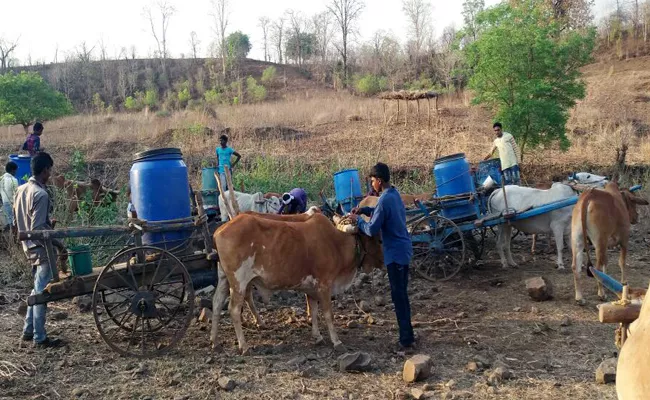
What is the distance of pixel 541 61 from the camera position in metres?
15.5

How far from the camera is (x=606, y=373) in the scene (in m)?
5.07

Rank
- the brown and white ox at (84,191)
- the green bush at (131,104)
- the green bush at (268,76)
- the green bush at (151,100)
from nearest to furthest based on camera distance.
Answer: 1. the brown and white ox at (84,191)
2. the green bush at (131,104)
3. the green bush at (151,100)
4. the green bush at (268,76)

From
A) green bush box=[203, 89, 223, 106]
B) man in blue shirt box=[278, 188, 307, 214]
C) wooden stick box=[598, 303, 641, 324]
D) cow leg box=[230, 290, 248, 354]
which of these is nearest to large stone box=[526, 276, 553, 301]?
man in blue shirt box=[278, 188, 307, 214]

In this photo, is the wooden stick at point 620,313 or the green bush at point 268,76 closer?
the wooden stick at point 620,313

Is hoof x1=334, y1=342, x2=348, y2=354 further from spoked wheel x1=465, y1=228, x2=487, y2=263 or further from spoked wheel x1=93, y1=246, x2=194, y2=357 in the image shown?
spoked wheel x1=465, y1=228, x2=487, y2=263

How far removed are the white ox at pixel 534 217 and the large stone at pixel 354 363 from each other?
4.68 meters

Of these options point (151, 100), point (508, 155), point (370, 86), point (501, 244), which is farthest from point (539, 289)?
point (151, 100)

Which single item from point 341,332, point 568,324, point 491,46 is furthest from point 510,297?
point 491,46

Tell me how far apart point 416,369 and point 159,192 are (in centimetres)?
322

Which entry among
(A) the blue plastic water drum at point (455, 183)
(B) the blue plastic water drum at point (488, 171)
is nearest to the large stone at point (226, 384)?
(A) the blue plastic water drum at point (455, 183)

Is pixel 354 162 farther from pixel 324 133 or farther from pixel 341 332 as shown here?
pixel 341 332

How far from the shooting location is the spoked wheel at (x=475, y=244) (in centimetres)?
948

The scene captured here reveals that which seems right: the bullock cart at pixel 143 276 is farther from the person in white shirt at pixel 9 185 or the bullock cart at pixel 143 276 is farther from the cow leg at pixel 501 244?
the cow leg at pixel 501 244

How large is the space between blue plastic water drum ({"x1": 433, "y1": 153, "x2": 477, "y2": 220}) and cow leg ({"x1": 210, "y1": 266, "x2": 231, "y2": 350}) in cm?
406
